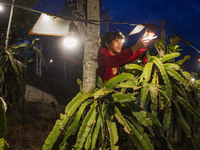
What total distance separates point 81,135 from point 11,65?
260cm

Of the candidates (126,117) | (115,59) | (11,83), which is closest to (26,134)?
(11,83)

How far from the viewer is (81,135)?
1.43 m

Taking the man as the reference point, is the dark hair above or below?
above

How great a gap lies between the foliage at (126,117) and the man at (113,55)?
1.02 ft

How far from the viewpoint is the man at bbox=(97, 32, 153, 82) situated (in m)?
2.04

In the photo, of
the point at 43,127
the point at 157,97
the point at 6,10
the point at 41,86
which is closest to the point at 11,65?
the point at 43,127

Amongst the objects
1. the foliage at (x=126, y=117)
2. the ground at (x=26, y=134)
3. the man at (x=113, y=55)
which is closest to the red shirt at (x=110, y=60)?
the man at (x=113, y=55)

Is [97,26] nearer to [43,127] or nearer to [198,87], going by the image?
[198,87]

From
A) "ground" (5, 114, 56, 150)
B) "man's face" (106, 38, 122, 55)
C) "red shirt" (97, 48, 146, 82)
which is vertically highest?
"man's face" (106, 38, 122, 55)

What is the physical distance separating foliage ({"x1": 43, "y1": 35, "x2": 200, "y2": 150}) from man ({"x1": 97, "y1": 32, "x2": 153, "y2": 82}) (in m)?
0.31

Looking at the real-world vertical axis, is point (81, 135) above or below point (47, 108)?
above

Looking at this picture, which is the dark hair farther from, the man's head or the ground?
the ground

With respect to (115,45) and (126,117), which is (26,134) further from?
(115,45)

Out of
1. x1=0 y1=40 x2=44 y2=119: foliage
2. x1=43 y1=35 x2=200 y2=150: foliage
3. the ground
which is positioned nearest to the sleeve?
x1=43 y1=35 x2=200 y2=150: foliage
